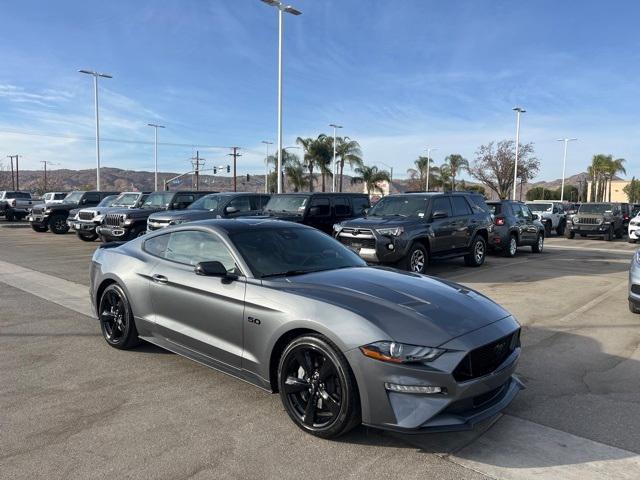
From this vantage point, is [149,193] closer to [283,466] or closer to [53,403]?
[53,403]

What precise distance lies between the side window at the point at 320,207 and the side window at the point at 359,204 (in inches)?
41.9

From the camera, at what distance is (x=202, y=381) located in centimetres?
459

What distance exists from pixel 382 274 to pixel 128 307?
105 inches

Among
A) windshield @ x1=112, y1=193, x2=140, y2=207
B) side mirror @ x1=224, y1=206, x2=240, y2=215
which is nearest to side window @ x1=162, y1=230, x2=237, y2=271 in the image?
side mirror @ x1=224, y1=206, x2=240, y2=215

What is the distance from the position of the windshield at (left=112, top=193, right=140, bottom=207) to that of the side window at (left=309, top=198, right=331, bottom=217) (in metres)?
9.04

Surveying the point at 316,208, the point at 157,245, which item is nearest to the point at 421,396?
the point at 157,245

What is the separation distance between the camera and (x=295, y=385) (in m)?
3.63

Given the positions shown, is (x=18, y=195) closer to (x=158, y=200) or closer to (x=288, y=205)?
(x=158, y=200)

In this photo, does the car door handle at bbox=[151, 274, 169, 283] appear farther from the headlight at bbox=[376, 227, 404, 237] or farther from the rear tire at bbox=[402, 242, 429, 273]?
the rear tire at bbox=[402, 242, 429, 273]

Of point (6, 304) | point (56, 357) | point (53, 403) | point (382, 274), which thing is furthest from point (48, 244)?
point (382, 274)

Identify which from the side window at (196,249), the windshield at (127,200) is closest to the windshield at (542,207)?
the windshield at (127,200)

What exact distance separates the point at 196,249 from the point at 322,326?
1.89m

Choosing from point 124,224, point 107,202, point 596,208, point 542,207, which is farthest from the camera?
point 542,207

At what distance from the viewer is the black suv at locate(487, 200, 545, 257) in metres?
14.5
